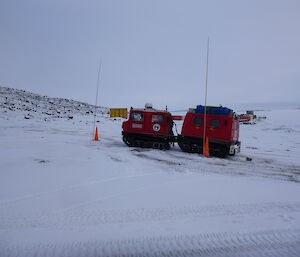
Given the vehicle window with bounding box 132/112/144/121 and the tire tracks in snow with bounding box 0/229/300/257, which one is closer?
the tire tracks in snow with bounding box 0/229/300/257

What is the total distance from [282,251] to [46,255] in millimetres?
3221

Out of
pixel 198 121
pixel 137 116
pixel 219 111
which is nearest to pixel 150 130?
pixel 137 116

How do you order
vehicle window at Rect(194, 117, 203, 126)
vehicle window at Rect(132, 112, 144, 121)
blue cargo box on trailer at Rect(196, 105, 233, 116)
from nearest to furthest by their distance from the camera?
blue cargo box on trailer at Rect(196, 105, 233, 116) → vehicle window at Rect(194, 117, 203, 126) → vehicle window at Rect(132, 112, 144, 121)

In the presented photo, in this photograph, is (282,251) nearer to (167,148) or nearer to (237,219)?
(237,219)

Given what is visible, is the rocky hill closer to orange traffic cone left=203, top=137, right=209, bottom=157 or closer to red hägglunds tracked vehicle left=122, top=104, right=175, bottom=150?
red hägglunds tracked vehicle left=122, top=104, right=175, bottom=150

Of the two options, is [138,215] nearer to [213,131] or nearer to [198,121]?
[213,131]

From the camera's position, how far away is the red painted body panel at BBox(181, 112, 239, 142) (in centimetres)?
1052

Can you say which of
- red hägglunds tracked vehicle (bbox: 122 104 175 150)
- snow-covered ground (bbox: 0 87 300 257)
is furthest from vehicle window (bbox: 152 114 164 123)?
snow-covered ground (bbox: 0 87 300 257)

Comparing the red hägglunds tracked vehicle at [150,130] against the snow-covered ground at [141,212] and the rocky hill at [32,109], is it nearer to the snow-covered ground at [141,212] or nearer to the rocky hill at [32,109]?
the snow-covered ground at [141,212]

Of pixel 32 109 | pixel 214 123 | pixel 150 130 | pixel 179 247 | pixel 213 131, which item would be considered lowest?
pixel 179 247

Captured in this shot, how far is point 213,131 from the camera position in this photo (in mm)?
10789

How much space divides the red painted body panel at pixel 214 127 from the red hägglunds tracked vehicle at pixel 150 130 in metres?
1.07

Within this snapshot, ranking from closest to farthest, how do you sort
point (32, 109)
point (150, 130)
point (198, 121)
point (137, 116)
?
point (198, 121), point (150, 130), point (137, 116), point (32, 109)

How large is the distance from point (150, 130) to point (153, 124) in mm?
384
